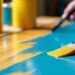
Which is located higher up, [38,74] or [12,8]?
[12,8]

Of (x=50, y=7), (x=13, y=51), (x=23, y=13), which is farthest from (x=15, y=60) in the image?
(x=50, y=7)

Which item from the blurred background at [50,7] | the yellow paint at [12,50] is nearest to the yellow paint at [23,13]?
the yellow paint at [12,50]

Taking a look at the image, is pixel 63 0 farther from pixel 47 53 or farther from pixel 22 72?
pixel 22 72

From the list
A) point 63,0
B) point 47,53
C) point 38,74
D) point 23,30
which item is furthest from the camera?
point 63,0

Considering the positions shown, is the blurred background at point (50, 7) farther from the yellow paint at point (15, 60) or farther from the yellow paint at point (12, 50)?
the yellow paint at point (15, 60)

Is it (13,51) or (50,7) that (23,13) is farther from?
(50,7)

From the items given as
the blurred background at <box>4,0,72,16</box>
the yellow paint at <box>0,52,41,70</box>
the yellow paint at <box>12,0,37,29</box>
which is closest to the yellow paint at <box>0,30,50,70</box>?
the yellow paint at <box>0,52,41,70</box>

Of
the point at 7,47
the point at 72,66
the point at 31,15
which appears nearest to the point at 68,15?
the point at 31,15

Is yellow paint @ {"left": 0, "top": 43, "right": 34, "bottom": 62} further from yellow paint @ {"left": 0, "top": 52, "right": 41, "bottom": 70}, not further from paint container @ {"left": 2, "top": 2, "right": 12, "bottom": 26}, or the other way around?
Answer: paint container @ {"left": 2, "top": 2, "right": 12, "bottom": 26}

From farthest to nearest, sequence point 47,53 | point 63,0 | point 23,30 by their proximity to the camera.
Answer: point 63,0 → point 23,30 → point 47,53

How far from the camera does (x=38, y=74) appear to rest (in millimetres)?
399

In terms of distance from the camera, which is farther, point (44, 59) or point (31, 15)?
point (31, 15)

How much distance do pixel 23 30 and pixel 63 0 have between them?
3.12 feet

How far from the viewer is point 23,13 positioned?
917 millimetres
